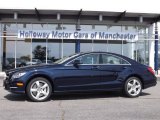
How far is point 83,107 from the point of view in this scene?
896 centimetres

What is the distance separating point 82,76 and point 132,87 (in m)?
1.70

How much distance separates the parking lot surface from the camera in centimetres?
774

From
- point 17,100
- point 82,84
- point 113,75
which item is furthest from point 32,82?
point 113,75

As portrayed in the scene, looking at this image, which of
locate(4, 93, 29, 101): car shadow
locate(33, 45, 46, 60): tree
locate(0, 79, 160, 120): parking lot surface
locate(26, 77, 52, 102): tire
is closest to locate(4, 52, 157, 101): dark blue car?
locate(26, 77, 52, 102): tire

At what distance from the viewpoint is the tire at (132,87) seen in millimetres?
10742

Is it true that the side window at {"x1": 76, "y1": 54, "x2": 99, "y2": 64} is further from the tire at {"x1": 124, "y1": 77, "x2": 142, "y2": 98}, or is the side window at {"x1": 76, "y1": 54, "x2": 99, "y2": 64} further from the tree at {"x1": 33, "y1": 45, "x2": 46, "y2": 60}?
the tree at {"x1": 33, "y1": 45, "x2": 46, "y2": 60}

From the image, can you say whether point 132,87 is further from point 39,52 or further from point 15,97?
point 39,52

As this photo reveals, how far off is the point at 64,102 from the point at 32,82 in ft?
3.46

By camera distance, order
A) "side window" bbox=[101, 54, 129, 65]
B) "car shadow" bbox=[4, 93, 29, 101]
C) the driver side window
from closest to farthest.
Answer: "car shadow" bbox=[4, 93, 29, 101], the driver side window, "side window" bbox=[101, 54, 129, 65]

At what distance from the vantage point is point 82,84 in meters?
10.2

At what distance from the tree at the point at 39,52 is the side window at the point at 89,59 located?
14.6 m

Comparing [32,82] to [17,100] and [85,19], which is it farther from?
[85,19]

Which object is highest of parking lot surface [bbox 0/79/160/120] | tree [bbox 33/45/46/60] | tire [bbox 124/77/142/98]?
tree [bbox 33/45/46/60]

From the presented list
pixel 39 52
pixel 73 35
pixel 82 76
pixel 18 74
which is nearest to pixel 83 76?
pixel 82 76
